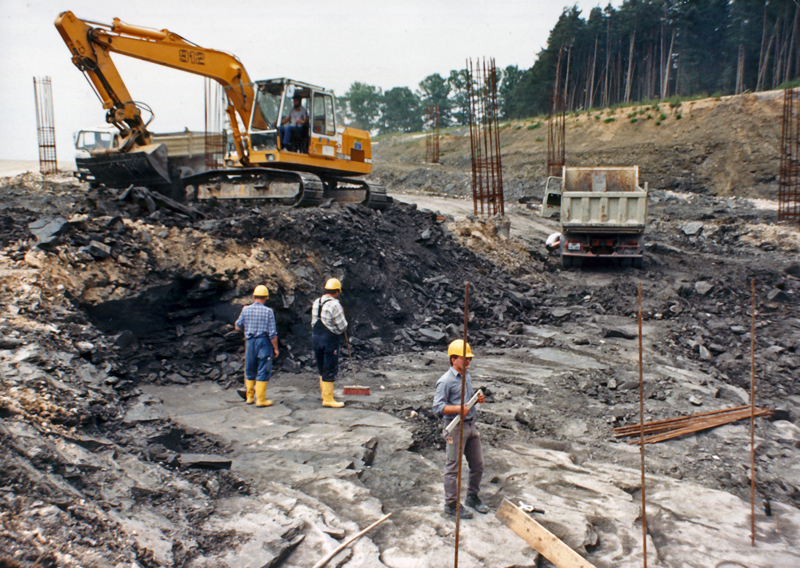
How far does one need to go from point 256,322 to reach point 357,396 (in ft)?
5.18

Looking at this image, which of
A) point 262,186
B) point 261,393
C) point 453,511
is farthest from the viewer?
point 262,186

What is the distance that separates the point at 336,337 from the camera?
6.95m

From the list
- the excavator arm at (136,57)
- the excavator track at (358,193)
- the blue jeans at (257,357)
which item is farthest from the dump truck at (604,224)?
the blue jeans at (257,357)

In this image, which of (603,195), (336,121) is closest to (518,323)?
(603,195)

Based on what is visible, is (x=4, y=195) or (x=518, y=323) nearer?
(x=518, y=323)

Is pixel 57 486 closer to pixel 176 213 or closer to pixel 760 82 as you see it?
A: pixel 176 213

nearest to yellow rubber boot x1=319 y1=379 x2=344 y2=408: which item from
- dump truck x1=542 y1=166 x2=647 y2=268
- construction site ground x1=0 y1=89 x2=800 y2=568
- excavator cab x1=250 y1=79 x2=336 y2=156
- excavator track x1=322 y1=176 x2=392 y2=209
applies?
construction site ground x1=0 y1=89 x2=800 y2=568

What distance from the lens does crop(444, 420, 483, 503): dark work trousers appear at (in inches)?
172

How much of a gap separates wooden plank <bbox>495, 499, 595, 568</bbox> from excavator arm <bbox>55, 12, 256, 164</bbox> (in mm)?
9976

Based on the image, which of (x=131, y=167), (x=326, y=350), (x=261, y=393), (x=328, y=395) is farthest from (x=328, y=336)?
(x=131, y=167)

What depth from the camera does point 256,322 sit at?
688cm

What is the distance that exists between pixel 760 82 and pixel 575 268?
3368cm

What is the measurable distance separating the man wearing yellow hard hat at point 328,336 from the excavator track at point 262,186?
504 cm

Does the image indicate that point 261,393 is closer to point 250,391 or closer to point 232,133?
point 250,391
